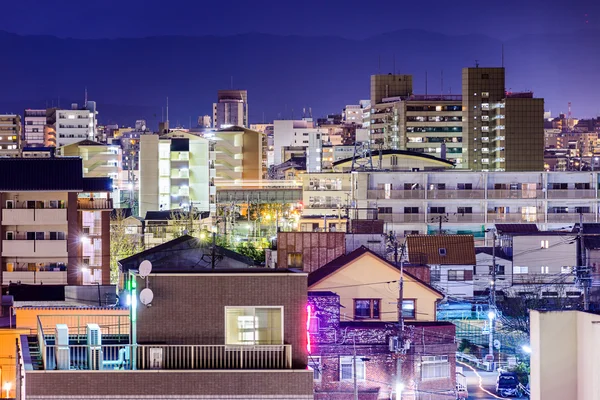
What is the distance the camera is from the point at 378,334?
58.1ft

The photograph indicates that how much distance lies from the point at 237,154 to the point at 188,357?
213 feet

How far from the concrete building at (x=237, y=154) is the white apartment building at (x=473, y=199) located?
34010mm

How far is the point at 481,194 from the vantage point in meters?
40.8

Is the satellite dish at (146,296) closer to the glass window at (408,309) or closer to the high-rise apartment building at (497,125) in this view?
the glass window at (408,309)

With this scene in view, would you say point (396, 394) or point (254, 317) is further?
point (396, 394)

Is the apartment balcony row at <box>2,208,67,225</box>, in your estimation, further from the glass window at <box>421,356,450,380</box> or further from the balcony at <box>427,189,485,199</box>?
the balcony at <box>427,189,485,199</box>

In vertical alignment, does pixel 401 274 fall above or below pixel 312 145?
below

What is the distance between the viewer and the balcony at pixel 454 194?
133 feet

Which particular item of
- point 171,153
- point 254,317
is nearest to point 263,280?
point 254,317

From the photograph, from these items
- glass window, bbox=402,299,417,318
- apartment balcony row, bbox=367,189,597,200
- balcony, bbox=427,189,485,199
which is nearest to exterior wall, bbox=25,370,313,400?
glass window, bbox=402,299,417,318

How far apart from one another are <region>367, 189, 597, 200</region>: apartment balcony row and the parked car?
18540 millimetres

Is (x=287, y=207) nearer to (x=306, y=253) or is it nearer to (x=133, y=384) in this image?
(x=306, y=253)

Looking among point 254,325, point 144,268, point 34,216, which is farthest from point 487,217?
point 144,268

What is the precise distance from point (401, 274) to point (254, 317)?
25.1 ft
